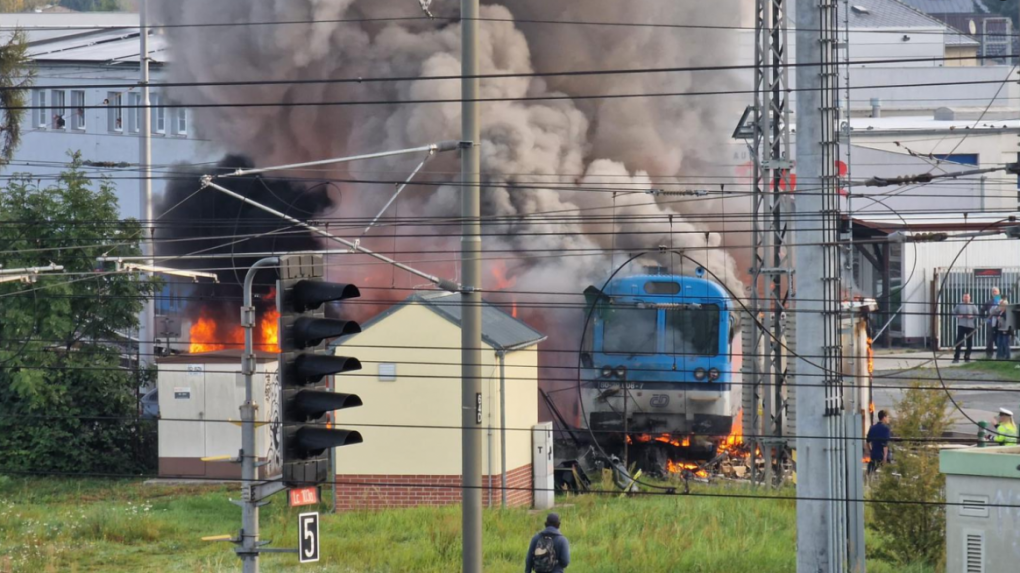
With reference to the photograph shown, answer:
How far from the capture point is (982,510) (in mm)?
11633

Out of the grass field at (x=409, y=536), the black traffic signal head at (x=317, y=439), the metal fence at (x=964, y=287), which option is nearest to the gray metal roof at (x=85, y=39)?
the grass field at (x=409, y=536)

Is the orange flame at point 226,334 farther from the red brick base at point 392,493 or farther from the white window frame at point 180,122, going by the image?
the red brick base at point 392,493

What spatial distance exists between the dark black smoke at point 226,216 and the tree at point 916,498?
1742 cm

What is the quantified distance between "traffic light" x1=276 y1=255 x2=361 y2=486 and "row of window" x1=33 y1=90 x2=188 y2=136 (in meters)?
25.5

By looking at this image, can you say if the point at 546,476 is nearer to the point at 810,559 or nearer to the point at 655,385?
the point at 655,385

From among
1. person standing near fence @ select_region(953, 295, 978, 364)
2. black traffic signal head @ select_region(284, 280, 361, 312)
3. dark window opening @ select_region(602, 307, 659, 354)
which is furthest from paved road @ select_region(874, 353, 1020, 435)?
black traffic signal head @ select_region(284, 280, 361, 312)

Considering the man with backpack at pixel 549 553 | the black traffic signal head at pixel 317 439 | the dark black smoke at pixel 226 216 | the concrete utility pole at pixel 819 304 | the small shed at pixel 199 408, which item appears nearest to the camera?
the black traffic signal head at pixel 317 439

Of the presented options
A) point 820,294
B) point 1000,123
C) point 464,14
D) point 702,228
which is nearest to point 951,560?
point 820,294

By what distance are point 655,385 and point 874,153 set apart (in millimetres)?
15493

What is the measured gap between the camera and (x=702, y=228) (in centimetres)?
2803

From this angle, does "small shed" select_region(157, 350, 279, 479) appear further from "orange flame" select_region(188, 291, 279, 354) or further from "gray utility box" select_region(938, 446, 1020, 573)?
"gray utility box" select_region(938, 446, 1020, 573)

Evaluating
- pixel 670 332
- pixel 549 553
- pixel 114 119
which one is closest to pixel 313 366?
pixel 549 553

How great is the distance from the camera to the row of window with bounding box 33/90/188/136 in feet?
106

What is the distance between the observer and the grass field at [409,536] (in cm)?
1486
